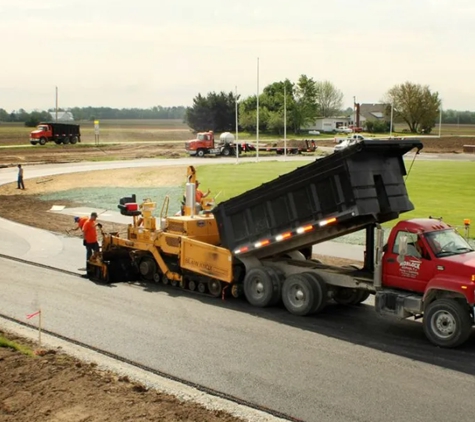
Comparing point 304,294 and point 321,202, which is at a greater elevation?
point 321,202

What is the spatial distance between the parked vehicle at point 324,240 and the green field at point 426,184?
8.94 m

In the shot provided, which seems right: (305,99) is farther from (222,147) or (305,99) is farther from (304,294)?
(304,294)

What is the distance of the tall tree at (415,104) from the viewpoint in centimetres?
12600

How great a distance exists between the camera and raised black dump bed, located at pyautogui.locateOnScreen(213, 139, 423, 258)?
12.8m

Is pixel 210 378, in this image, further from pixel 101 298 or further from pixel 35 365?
pixel 101 298

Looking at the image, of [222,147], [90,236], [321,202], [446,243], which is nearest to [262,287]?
[321,202]

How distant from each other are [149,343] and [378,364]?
3.95 m

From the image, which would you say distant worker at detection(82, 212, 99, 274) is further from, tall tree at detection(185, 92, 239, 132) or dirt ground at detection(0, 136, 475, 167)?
tall tree at detection(185, 92, 239, 132)

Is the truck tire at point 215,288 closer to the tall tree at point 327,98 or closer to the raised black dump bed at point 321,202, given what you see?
the raised black dump bed at point 321,202

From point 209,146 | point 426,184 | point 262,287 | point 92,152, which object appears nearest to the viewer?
point 262,287

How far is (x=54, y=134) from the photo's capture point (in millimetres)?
79500

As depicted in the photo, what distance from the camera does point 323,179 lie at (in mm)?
13227

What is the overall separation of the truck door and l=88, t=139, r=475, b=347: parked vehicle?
18mm

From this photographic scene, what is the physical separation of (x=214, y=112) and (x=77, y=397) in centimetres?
11063
